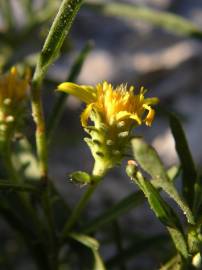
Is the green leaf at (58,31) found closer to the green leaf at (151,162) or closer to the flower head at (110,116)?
the flower head at (110,116)

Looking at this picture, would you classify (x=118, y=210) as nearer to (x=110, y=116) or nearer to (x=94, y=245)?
(x=94, y=245)

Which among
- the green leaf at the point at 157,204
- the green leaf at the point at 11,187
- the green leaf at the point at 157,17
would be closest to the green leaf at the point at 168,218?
the green leaf at the point at 157,204

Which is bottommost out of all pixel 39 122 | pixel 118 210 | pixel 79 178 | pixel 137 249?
pixel 137 249

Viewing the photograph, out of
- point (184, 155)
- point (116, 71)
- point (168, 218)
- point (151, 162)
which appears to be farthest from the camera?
point (116, 71)

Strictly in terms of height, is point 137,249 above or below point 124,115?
below

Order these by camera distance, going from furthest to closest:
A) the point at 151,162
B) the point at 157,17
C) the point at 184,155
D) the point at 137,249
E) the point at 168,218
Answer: the point at 157,17, the point at 137,249, the point at 184,155, the point at 168,218, the point at 151,162

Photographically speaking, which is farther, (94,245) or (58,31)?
(94,245)

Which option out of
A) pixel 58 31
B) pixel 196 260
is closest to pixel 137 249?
pixel 196 260
